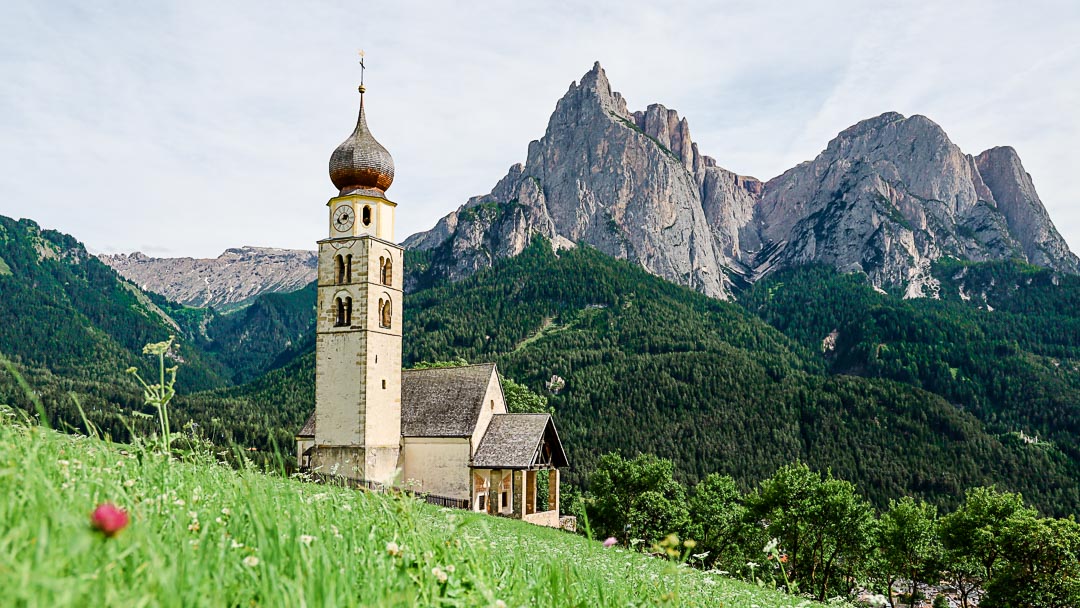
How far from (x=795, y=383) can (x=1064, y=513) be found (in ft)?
159

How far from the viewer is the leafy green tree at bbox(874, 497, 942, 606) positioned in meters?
41.9

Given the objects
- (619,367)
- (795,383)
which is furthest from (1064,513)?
(619,367)

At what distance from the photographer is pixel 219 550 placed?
291cm

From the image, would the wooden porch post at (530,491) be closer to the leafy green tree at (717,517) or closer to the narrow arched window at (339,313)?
the leafy green tree at (717,517)

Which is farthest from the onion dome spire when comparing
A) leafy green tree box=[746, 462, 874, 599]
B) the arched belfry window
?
leafy green tree box=[746, 462, 874, 599]

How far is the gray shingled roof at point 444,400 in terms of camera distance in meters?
40.8

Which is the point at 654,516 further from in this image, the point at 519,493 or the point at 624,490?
the point at 519,493

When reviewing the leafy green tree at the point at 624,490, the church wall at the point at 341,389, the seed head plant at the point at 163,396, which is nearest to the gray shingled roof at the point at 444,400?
the church wall at the point at 341,389

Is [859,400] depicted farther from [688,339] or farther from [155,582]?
[155,582]

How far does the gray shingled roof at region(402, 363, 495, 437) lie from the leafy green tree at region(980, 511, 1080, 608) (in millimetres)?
26196

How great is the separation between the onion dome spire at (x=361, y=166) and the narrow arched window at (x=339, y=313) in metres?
5.48

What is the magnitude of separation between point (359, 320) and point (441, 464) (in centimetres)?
881

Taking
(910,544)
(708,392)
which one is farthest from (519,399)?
(708,392)

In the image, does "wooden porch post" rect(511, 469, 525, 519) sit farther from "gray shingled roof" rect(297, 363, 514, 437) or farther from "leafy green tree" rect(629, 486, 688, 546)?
"leafy green tree" rect(629, 486, 688, 546)
